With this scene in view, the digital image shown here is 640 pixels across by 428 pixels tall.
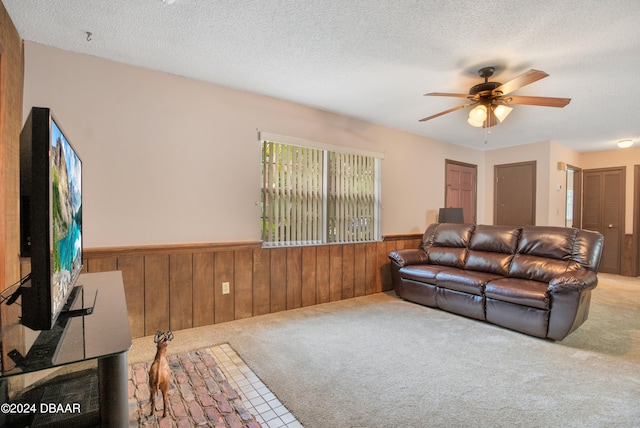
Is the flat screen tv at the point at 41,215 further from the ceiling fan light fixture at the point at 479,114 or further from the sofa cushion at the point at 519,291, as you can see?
the sofa cushion at the point at 519,291

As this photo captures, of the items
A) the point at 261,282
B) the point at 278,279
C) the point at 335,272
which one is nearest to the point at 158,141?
the point at 261,282

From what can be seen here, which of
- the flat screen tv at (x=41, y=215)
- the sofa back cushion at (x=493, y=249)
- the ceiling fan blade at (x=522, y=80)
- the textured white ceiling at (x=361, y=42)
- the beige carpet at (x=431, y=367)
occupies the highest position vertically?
the textured white ceiling at (x=361, y=42)

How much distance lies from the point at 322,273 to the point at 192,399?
7.23ft

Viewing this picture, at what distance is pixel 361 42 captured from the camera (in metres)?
2.29

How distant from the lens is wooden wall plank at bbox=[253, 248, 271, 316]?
10.9ft

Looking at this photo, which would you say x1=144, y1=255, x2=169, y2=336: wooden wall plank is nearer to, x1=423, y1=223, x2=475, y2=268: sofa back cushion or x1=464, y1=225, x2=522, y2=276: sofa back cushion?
x1=423, y1=223, x2=475, y2=268: sofa back cushion

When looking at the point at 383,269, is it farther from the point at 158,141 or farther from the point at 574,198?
the point at 574,198

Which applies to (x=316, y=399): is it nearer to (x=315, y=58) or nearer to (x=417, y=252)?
(x=315, y=58)

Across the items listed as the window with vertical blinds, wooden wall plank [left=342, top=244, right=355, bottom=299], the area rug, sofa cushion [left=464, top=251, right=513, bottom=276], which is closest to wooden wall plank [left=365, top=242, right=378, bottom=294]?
the window with vertical blinds

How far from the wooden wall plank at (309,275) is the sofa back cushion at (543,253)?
220 centimetres

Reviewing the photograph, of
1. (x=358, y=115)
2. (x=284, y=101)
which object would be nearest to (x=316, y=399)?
(x=284, y=101)

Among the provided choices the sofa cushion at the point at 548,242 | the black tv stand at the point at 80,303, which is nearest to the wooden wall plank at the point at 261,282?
the black tv stand at the point at 80,303

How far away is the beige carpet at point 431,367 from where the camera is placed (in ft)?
5.66

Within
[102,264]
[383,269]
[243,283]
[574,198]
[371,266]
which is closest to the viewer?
[102,264]
